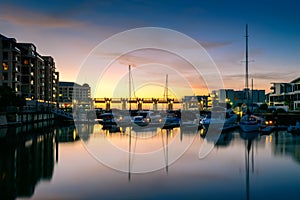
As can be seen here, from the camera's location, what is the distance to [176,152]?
2434 cm

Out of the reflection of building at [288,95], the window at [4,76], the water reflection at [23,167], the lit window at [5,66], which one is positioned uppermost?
the lit window at [5,66]

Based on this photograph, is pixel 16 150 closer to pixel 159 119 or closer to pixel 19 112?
pixel 19 112

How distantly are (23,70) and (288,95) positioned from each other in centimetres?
5929

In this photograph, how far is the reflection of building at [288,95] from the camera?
220 feet

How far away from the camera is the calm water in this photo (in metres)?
12.8

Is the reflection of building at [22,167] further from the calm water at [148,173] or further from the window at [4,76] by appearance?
the window at [4,76]

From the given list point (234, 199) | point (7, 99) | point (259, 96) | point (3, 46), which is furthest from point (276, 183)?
point (259, 96)

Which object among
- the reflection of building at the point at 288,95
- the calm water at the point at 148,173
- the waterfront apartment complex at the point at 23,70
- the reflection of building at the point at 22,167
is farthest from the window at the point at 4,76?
the reflection of building at the point at 288,95

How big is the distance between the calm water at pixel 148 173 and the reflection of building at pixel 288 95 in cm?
4538

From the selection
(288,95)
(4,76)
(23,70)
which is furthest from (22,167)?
(288,95)

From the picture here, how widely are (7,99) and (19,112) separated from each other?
3075 millimetres

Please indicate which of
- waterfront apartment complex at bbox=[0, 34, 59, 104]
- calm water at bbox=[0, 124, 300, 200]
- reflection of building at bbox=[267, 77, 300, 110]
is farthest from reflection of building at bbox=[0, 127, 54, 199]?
reflection of building at bbox=[267, 77, 300, 110]

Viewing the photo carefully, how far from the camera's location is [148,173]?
16719 millimetres

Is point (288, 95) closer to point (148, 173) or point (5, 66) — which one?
point (5, 66)
